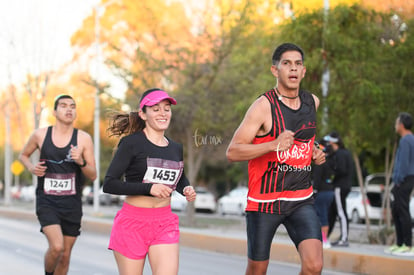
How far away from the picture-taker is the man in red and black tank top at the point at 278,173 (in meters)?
5.33

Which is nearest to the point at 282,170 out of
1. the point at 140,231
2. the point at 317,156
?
the point at 317,156

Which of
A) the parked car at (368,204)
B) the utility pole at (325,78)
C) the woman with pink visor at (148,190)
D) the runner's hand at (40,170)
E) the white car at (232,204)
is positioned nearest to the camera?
the woman with pink visor at (148,190)

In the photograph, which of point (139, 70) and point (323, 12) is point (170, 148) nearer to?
point (323, 12)

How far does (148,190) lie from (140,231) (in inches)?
12.8

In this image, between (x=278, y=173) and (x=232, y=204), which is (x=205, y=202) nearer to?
(x=232, y=204)

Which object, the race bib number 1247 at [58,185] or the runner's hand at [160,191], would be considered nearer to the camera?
the runner's hand at [160,191]

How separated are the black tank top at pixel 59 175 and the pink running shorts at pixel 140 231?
227 centimetres

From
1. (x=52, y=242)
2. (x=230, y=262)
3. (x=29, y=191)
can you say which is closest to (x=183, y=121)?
(x=230, y=262)

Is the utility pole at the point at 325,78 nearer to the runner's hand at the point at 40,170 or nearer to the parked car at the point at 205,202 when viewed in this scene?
the runner's hand at the point at 40,170

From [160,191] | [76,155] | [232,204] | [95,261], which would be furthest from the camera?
[232,204]

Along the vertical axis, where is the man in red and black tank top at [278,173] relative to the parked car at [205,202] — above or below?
above

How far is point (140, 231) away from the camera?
5098mm

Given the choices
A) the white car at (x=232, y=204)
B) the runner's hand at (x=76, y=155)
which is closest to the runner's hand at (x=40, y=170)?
the runner's hand at (x=76, y=155)

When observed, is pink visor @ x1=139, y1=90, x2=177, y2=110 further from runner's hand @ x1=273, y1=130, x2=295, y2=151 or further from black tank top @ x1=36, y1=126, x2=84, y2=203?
black tank top @ x1=36, y1=126, x2=84, y2=203
